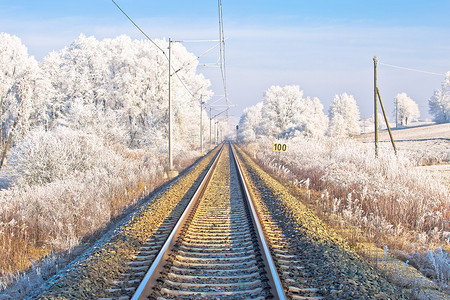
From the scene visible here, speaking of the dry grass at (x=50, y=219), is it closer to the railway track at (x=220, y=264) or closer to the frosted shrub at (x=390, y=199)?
the railway track at (x=220, y=264)

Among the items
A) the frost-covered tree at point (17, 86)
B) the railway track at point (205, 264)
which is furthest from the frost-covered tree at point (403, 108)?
the railway track at point (205, 264)

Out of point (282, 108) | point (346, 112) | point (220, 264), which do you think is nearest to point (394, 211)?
point (220, 264)

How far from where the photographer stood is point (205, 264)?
4.86 meters

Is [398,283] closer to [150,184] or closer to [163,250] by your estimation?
[163,250]

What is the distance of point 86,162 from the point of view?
16.8m

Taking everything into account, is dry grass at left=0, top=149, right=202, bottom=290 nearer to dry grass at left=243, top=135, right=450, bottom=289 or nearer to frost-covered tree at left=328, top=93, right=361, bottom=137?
dry grass at left=243, top=135, right=450, bottom=289

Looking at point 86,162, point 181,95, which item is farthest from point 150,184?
point 181,95

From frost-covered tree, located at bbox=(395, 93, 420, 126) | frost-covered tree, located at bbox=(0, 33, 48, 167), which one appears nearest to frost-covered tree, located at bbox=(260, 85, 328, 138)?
frost-covered tree, located at bbox=(0, 33, 48, 167)

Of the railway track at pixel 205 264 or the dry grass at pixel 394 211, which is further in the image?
the dry grass at pixel 394 211

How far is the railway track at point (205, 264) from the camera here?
12.7ft

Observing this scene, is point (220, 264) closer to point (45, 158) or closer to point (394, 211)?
point (394, 211)

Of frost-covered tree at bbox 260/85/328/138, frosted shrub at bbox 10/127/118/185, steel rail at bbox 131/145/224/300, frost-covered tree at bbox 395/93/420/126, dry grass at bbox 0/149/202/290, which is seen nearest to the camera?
steel rail at bbox 131/145/224/300

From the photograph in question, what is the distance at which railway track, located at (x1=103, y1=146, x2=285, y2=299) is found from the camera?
3875mm

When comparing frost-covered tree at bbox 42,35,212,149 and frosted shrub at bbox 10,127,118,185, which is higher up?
frost-covered tree at bbox 42,35,212,149
